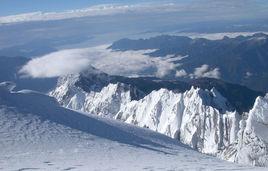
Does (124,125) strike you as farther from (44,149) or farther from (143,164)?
(143,164)

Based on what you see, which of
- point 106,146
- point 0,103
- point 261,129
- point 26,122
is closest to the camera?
point 106,146

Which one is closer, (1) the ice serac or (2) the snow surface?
(2) the snow surface

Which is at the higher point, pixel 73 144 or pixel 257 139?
pixel 73 144

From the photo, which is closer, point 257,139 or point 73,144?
point 73,144

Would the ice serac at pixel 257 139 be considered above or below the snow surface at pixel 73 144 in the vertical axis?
below

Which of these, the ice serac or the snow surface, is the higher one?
the snow surface

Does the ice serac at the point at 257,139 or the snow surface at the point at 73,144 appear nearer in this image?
the snow surface at the point at 73,144

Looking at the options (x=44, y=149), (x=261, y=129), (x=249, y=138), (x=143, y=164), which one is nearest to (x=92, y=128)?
(x=44, y=149)

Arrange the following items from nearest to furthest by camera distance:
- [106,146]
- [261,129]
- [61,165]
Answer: [61,165] → [106,146] → [261,129]
